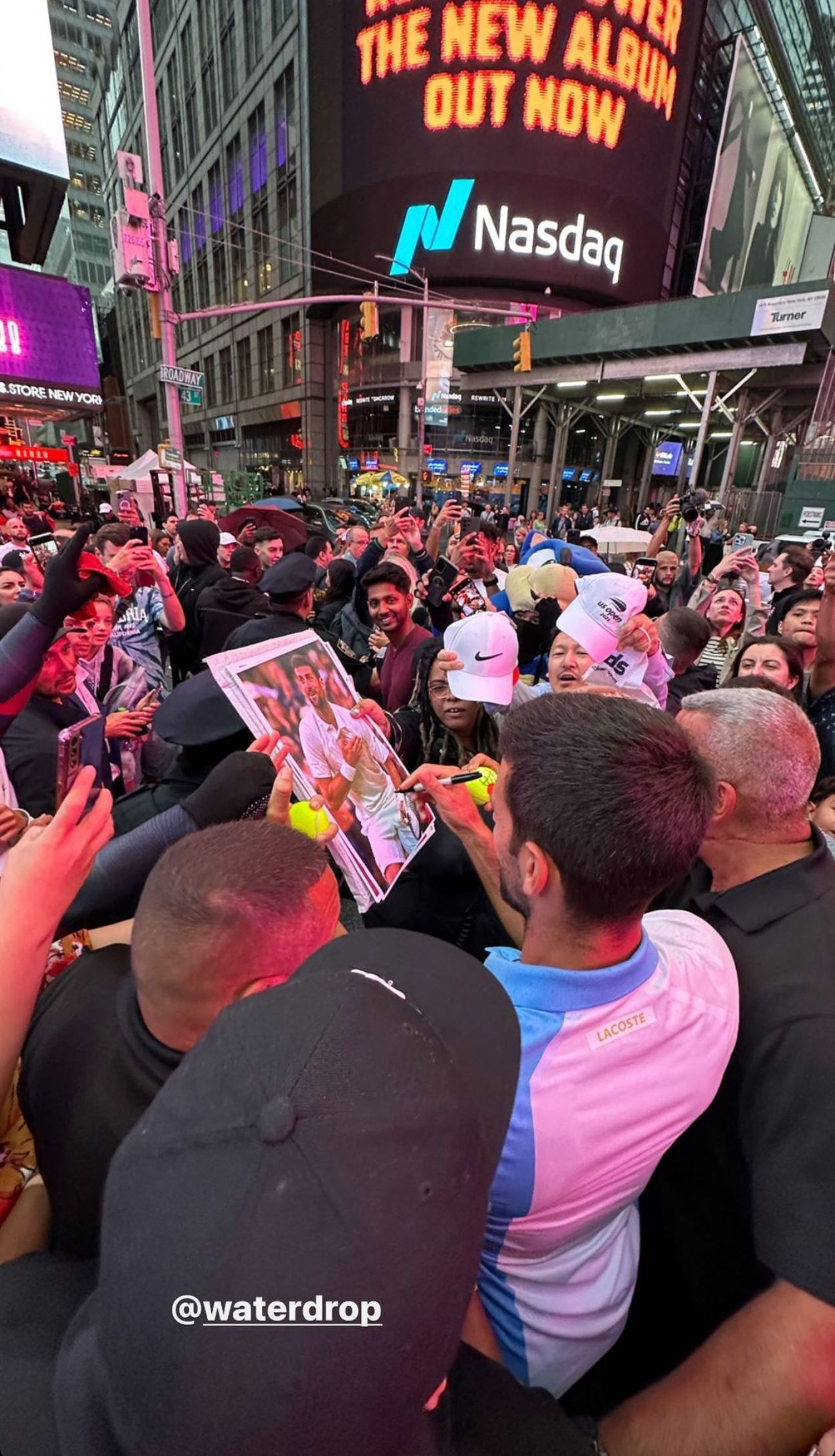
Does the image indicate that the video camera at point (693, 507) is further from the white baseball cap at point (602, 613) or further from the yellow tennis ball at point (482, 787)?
the yellow tennis ball at point (482, 787)

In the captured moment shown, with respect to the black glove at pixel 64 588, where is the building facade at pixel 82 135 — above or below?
above

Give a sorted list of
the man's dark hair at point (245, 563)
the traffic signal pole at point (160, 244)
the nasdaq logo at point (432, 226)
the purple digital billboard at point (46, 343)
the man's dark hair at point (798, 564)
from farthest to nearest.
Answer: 1. the nasdaq logo at point (432, 226)
2. the purple digital billboard at point (46, 343)
3. the traffic signal pole at point (160, 244)
4. the man's dark hair at point (245, 563)
5. the man's dark hair at point (798, 564)

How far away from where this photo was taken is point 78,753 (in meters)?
2.25

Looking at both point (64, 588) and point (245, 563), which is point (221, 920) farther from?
point (245, 563)

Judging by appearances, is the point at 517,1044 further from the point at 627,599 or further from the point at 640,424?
the point at 640,424

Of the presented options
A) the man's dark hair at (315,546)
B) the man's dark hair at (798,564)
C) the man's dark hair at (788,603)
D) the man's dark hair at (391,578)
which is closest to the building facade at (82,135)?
the man's dark hair at (315,546)

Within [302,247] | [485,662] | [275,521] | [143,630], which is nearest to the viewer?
[485,662]

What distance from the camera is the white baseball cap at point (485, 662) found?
2.92 metres

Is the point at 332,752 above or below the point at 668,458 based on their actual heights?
below

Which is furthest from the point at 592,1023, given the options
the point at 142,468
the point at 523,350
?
the point at 523,350

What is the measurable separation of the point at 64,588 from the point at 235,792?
1.24 meters

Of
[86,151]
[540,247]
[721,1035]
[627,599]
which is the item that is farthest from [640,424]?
[86,151]

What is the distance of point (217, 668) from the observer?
2.03 meters

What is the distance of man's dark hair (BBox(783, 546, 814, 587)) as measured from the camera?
588cm
